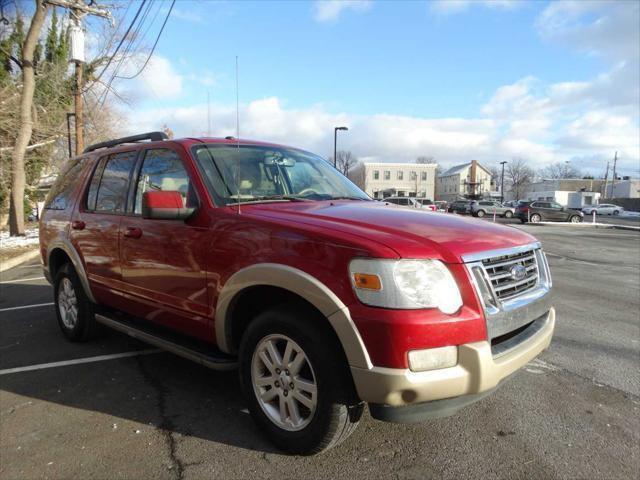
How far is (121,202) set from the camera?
4.10 meters

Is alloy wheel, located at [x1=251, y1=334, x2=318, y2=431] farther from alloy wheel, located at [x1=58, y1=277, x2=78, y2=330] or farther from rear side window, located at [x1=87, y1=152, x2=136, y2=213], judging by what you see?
alloy wheel, located at [x1=58, y1=277, x2=78, y2=330]

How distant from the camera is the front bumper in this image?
2.27 metres

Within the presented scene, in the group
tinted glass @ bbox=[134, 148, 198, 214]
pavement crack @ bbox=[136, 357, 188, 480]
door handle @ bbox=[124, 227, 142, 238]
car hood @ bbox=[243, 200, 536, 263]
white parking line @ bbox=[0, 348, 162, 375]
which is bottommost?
white parking line @ bbox=[0, 348, 162, 375]

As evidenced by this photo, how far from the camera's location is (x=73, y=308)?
16.1 feet

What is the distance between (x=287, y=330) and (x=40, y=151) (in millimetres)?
23354

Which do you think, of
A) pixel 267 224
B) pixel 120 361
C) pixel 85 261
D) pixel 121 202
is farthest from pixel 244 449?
pixel 85 261

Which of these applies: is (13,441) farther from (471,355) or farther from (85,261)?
(471,355)

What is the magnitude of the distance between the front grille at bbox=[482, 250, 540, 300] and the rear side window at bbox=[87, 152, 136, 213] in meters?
3.06

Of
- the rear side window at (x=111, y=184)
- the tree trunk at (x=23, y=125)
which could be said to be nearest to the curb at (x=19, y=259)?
the tree trunk at (x=23, y=125)

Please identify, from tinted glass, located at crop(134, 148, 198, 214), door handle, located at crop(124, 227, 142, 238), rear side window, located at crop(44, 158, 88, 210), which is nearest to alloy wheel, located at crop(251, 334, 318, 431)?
tinted glass, located at crop(134, 148, 198, 214)

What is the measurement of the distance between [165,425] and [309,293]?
62.2 inches

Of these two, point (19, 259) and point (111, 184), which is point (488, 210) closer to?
point (19, 259)

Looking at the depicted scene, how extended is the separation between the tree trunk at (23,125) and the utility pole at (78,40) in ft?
3.22

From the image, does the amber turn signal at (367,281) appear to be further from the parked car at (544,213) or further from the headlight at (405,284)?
the parked car at (544,213)
